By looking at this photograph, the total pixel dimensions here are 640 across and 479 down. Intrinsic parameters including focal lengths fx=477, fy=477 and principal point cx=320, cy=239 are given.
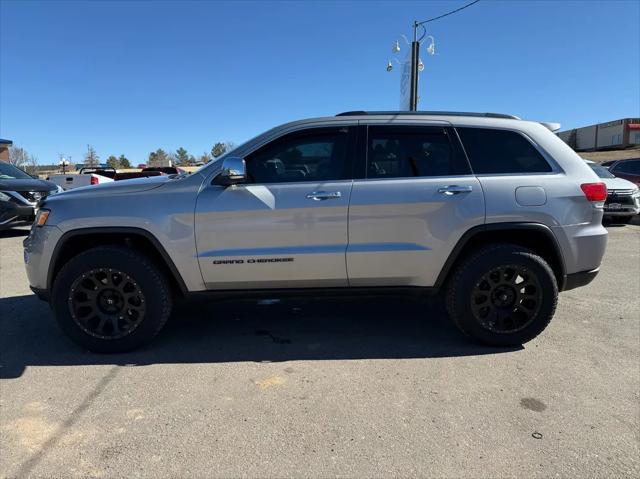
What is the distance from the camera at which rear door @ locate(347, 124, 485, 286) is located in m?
3.74

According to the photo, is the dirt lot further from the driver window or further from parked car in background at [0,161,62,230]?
parked car in background at [0,161,62,230]

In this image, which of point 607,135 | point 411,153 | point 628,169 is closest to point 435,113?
point 411,153

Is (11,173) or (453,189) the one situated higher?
(11,173)

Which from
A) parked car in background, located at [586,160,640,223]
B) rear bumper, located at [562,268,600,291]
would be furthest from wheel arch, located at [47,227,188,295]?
parked car in background, located at [586,160,640,223]

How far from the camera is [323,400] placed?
10.3 feet

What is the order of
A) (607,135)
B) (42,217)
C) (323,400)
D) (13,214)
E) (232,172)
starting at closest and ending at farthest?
(323,400)
(232,172)
(42,217)
(13,214)
(607,135)

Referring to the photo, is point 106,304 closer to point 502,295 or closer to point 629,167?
point 502,295

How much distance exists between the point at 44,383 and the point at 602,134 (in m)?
84.0

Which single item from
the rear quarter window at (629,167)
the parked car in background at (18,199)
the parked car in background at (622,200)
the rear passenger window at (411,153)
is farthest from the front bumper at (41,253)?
the rear quarter window at (629,167)

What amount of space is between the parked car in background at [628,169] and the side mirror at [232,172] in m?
14.0

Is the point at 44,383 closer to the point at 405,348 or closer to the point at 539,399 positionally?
the point at 405,348

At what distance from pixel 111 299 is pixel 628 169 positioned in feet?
50.2

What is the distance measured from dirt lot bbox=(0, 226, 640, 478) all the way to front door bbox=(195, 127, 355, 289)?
2.19ft

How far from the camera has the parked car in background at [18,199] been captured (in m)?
9.62
